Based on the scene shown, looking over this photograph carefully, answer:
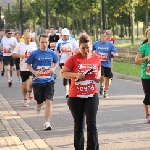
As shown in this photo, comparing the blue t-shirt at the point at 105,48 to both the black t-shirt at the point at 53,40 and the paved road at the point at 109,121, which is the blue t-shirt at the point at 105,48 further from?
the black t-shirt at the point at 53,40

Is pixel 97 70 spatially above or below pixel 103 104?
above

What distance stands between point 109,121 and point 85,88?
409cm

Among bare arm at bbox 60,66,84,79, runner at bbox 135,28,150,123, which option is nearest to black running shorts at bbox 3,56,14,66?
runner at bbox 135,28,150,123

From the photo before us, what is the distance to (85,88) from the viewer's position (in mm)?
8258

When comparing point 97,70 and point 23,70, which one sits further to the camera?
point 23,70

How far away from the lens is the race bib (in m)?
8.25

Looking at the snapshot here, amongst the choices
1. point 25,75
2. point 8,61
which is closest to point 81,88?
point 25,75

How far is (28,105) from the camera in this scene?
51.7 ft

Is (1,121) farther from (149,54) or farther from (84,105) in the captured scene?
(84,105)

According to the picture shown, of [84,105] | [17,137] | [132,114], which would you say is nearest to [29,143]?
[17,137]

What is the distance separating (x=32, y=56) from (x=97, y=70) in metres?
3.56

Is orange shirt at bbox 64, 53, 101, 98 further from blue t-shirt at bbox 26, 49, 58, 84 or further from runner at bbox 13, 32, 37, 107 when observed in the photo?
runner at bbox 13, 32, 37, 107

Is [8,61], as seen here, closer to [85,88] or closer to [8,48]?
[8,48]

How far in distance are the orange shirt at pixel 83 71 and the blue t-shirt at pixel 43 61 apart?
3388 mm
